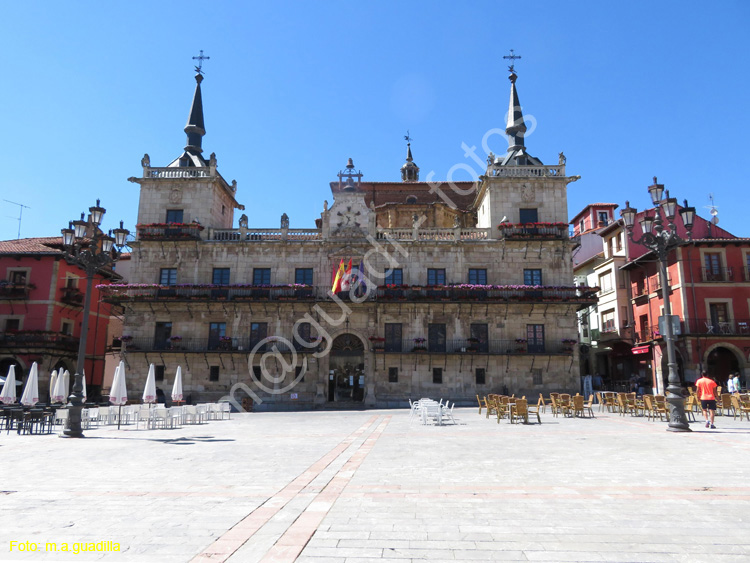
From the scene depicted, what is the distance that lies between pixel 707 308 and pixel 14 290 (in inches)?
1751

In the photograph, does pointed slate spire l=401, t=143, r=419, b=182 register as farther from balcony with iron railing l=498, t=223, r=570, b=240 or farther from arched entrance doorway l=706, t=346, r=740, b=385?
arched entrance doorway l=706, t=346, r=740, b=385

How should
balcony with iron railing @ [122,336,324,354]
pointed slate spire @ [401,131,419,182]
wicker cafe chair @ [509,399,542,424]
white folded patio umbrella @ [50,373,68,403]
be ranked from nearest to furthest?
wicker cafe chair @ [509,399,542,424]
white folded patio umbrella @ [50,373,68,403]
balcony with iron railing @ [122,336,324,354]
pointed slate spire @ [401,131,419,182]

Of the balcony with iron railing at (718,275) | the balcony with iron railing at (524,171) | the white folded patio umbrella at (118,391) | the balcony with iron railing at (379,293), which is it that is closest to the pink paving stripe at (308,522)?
the white folded patio umbrella at (118,391)

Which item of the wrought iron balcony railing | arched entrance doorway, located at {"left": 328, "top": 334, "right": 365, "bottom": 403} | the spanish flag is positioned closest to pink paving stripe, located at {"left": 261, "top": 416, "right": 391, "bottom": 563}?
the spanish flag

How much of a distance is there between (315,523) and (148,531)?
1.79 m

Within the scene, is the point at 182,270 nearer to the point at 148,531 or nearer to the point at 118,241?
the point at 118,241

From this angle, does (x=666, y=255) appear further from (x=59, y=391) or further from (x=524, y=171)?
(x=59, y=391)

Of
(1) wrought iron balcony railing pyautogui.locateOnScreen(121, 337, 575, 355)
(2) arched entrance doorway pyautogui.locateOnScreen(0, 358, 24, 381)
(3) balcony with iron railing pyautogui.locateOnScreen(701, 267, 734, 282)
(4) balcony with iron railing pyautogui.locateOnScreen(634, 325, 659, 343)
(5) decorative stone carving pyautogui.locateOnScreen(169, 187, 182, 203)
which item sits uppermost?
(5) decorative stone carving pyautogui.locateOnScreen(169, 187, 182, 203)

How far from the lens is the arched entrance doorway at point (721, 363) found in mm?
31984

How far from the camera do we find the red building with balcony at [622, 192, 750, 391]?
1194 inches

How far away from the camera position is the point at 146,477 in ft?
28.9

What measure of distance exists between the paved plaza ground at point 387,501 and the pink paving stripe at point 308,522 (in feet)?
0.09

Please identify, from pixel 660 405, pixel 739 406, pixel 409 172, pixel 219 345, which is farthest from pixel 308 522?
pixel 409 172

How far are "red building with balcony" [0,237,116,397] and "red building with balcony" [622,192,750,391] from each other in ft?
125
